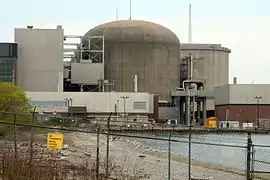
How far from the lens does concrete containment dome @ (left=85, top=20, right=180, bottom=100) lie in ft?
509

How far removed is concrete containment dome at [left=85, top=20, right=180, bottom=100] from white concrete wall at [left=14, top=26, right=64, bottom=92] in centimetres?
2311

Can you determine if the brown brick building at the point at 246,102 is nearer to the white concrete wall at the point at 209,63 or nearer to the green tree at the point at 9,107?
the white concrete wall at the point at 209,63

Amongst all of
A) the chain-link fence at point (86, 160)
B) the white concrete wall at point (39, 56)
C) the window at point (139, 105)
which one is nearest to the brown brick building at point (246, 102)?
the window at point (139, 105)

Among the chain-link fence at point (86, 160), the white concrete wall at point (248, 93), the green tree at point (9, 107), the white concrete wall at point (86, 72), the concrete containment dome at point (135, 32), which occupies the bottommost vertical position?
the chain-link fence at point (86, 160)

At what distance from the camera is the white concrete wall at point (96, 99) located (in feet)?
433

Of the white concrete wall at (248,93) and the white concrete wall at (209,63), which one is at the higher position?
the white concrete wall at (209,63)

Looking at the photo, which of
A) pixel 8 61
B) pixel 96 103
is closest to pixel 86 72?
pixel 96 103

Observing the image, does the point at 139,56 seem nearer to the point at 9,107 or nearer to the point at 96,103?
the point at 96,103

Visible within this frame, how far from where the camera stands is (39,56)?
435ft

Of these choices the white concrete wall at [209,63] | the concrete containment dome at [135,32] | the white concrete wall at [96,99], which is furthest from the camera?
the white concrete wall at [209,63]

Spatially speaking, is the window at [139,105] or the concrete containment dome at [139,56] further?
the concrete containment dome at [139,56]

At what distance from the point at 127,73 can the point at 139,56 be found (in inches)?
223

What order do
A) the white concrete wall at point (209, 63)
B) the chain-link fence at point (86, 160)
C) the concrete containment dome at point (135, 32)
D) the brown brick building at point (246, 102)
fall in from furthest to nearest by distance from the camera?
the white concrete wall at point (209, 63)
the concrete containment dome at point (135, 32)
the brown brick building at point (246, 102)
the chain-link fence at point (86, 160)

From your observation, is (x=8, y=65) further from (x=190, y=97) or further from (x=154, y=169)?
(x=154, y=169)
